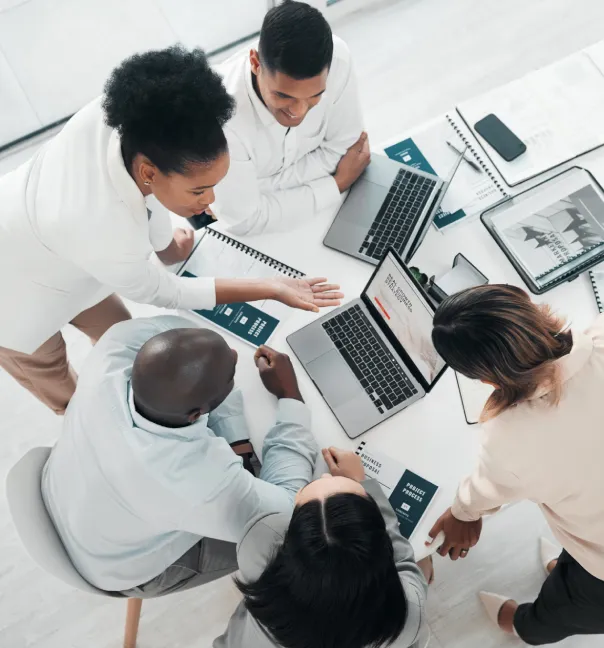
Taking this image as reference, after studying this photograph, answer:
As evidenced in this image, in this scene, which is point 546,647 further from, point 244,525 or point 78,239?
point 78,239

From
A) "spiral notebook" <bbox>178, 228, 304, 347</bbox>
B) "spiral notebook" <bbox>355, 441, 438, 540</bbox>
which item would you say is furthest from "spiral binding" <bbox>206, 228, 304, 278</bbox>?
"spiral notebook" <bbox>355, 441, 438, 540</bbox>

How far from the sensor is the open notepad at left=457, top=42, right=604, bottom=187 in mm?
1955

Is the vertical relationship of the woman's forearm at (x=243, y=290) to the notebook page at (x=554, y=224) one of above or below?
above

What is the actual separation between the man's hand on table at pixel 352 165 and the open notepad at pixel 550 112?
0.34m

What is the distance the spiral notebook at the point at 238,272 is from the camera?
1.82 meters

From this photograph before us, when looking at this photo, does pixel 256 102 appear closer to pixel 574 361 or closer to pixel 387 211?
pixel 387 211

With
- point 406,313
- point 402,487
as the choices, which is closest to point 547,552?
point 402,487

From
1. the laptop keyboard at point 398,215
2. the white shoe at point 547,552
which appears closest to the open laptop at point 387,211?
the laptop keyboard at point 398,215

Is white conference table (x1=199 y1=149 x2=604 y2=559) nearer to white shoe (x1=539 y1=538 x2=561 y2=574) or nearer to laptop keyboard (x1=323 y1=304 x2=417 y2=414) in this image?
laptop keyboard (x1=323 y1=304 x2=417 y2=414)

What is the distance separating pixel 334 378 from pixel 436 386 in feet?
0.90

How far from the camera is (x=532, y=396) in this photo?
131 centimetres

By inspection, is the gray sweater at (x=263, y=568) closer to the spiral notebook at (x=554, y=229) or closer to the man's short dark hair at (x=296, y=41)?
the spiral notebook at (x=554, y=229)

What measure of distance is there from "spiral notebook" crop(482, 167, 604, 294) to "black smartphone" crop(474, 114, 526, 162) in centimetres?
16

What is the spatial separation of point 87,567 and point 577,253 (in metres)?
1.49
